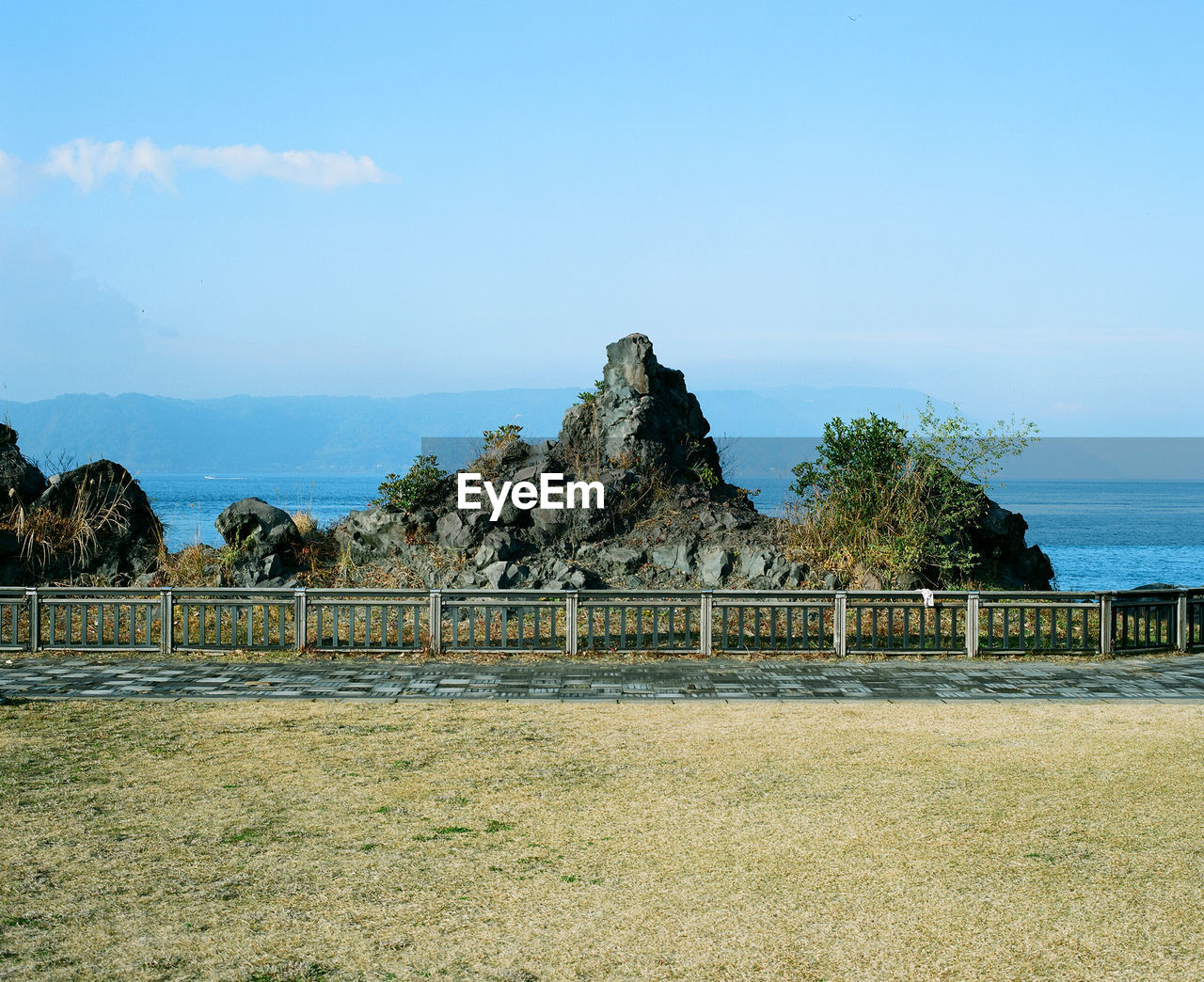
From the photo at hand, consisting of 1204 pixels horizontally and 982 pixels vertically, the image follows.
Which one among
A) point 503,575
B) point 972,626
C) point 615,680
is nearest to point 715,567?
point 503,575

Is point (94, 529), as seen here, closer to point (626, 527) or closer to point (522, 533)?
point (522, 533)

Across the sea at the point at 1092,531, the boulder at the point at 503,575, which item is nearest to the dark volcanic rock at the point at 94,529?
the sea at the point at 1092,531

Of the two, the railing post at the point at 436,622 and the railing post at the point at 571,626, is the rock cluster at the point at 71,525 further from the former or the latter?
the railing post at the point at 571,626

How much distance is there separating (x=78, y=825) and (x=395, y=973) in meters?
3.18

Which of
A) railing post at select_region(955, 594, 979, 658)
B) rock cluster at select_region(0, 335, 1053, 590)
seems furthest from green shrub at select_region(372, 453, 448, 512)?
railing post at select_region(955, 594, 979, 658)

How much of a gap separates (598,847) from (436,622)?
7.89m

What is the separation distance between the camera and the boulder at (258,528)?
19266mm

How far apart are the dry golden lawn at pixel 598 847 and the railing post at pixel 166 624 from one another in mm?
3674

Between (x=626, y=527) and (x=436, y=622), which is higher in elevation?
(x=626, y=527)

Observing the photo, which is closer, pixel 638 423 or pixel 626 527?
pixel 626 527

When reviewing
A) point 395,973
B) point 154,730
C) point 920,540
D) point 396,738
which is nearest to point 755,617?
point 920,540

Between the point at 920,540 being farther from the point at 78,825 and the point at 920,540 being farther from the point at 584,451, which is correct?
the point at 78,825

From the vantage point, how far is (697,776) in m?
8.45

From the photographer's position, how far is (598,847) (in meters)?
6.75
